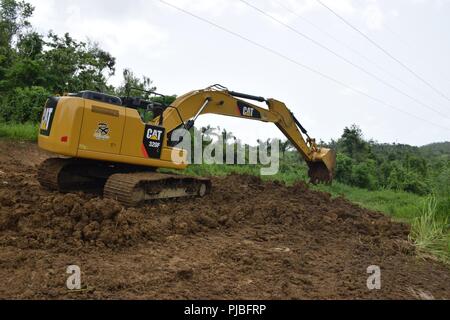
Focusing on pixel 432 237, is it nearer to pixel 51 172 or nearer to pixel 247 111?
pixel 247 111

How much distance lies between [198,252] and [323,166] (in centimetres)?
716

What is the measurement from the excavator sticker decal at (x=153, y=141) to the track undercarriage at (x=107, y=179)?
321 millimetres

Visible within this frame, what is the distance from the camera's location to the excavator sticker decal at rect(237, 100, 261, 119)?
973 centimetres

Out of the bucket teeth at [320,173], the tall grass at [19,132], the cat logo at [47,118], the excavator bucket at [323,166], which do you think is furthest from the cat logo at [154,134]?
the tall grass at [19,132]

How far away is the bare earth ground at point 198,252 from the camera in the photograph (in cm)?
405

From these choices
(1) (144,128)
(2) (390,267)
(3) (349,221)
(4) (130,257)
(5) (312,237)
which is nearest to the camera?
(4) (130,257)

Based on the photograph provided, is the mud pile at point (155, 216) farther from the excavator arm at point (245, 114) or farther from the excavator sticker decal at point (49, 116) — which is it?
the excavator arm at point (245, 114)

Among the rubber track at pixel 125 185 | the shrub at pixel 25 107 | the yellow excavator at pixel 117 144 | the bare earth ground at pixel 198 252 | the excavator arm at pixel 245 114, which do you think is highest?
the shrub at pixel 25 107

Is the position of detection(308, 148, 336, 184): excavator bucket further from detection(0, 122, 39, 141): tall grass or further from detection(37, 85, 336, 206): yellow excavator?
detection(0, 122, 39, 141): tall grass

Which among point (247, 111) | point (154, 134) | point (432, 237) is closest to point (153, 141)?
point (154, 134)

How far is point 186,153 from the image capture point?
8.09m
